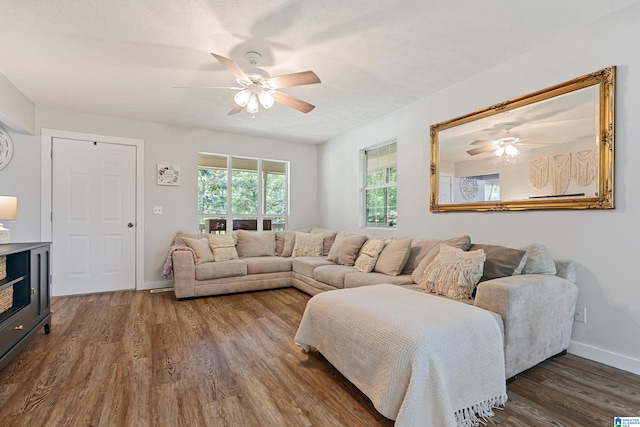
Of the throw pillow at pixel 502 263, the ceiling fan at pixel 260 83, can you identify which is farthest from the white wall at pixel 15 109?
the throw pillow at pixel 502 263

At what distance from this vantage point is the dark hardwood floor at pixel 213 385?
5.11ft

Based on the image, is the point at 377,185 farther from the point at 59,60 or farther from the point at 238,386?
the point at 59,60

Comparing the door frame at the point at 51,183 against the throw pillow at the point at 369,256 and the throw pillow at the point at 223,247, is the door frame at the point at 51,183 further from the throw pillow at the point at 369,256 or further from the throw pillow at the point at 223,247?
the throw pillow at the point at 369,256

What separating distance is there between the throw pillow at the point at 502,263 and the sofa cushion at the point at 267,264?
2.82 metres

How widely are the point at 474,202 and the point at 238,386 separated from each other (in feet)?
8.76

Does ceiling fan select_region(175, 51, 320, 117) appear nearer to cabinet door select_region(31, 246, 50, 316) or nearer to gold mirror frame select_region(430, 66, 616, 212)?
gold mirror frame select_region(430, 66, 616, 212)

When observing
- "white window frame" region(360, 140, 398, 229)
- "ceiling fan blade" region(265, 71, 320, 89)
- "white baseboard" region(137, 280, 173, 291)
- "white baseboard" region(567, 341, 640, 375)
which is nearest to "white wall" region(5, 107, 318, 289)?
"white baseboard" region(137, 280, 173, 291)

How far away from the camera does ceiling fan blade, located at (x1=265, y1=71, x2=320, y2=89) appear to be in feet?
7.61

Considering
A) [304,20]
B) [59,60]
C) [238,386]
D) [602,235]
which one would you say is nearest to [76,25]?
[59,60]

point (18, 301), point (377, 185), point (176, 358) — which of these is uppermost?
point (377, 185)

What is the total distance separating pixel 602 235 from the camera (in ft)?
7.07

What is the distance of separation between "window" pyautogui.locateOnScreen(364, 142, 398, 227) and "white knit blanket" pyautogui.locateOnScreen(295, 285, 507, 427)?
2466mm

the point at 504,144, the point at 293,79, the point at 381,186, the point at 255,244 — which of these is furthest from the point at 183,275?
the point at 504,144

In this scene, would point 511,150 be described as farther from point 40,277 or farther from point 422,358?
point 40,277
